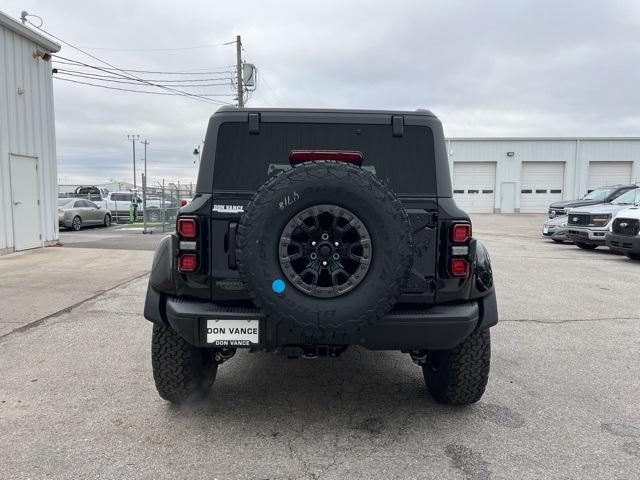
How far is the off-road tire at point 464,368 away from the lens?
118 inches

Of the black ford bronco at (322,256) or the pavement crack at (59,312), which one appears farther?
the pavement crack at (59,312)

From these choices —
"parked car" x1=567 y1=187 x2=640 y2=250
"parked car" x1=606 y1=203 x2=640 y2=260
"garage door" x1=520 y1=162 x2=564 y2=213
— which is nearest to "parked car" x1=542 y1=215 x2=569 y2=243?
"parked car" x1=567 y1=187 x2=640 y2=250

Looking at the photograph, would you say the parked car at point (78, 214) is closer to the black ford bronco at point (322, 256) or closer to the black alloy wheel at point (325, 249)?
the black ford bronco at point (322, 256)

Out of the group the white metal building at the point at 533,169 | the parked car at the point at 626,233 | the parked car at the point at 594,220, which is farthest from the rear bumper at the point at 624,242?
the white metal building at the point at 533,169

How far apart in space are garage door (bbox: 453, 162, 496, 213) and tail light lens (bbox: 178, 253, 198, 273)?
34.2 meters

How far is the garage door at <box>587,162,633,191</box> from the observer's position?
1351 inches

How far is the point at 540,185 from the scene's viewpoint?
114ft

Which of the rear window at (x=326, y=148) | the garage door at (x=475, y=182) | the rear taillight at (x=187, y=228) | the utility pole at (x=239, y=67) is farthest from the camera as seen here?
the garage door at (x=475, y=182)

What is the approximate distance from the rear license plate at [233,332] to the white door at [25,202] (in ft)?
34.3

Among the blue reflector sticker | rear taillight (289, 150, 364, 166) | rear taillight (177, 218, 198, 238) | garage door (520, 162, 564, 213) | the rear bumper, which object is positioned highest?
garage door (520, 162, 564, 213)

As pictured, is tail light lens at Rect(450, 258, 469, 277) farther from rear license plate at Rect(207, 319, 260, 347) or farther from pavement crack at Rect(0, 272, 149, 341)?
pavement crack at Rect(0, 272, 149, 341)

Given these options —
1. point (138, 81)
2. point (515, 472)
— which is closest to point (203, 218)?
point (515, 472)

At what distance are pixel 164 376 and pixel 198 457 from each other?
654 mm

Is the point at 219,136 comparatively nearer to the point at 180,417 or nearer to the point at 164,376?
the point at 164,376
